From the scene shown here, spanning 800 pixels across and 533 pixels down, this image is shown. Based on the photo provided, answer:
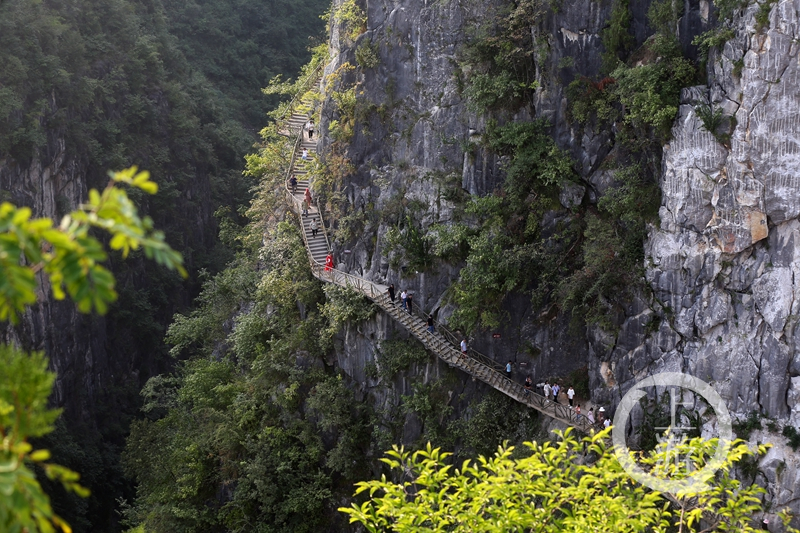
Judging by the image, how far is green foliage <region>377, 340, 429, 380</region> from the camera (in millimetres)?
21375

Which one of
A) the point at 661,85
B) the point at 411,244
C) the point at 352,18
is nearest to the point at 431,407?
the point at 411,244

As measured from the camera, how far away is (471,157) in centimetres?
2039

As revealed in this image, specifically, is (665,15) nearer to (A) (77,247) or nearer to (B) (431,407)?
(B) (431,407)

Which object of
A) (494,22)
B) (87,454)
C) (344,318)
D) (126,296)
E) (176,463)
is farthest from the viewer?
(126,296)

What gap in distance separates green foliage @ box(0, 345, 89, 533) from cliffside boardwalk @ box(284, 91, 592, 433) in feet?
45.7

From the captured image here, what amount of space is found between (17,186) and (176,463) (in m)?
15.1

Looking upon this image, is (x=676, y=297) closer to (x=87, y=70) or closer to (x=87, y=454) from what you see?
(x=87, y=454)

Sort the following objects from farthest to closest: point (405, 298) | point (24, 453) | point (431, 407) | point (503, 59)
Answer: point (405, 298), point (431, 407), point (503, 59), point (24, 453)

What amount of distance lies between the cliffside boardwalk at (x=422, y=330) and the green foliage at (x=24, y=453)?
13.9 meters

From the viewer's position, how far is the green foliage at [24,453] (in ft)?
13.3

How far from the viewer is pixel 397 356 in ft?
71.1

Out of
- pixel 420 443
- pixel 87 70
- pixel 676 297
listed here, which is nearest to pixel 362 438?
pixel 420 443

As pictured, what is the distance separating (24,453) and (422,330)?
16567mm

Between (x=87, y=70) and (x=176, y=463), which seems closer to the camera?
(x=176, y=463)
